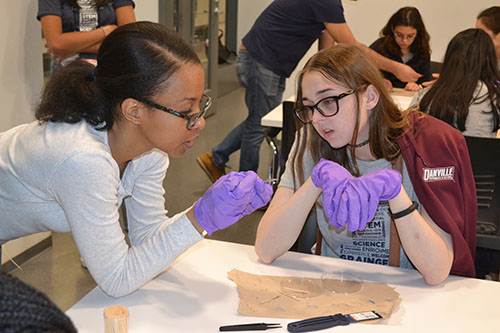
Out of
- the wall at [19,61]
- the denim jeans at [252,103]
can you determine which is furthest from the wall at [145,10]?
the wall at [19,61]

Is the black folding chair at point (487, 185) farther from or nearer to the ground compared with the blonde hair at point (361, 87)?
nearer to the ground

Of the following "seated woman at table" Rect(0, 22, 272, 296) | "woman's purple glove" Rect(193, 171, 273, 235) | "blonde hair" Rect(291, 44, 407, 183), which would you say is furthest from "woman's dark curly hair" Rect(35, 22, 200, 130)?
"blonde hair" Rect(291, 44, 407, 183)

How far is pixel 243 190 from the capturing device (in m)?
1.38

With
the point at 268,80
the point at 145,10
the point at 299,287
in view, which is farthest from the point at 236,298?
the point at 145,10

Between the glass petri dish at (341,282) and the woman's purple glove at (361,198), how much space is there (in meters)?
0.16

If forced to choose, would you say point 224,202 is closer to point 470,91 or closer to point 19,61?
point 470,91

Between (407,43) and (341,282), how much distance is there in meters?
2.94

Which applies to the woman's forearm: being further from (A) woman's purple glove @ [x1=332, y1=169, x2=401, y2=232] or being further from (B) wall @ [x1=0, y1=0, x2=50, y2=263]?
(A) woman's purple glove @ [x1=332, y1=169, x2=401, y2=232]

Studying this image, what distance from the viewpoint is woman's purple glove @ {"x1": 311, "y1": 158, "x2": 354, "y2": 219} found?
1.33 metres

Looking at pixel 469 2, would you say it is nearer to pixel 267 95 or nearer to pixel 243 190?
A: pixel 267 95

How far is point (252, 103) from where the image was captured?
3645 millimetres

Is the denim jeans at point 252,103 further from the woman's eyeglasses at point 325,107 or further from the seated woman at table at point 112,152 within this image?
the seated woman at table at point 112,152

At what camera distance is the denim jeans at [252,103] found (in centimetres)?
354

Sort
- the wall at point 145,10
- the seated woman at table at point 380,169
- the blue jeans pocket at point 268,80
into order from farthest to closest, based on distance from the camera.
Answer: the wall at point 145,10, the blue jeans pocket at point 268,80, the seated woman at table at point 380,169
